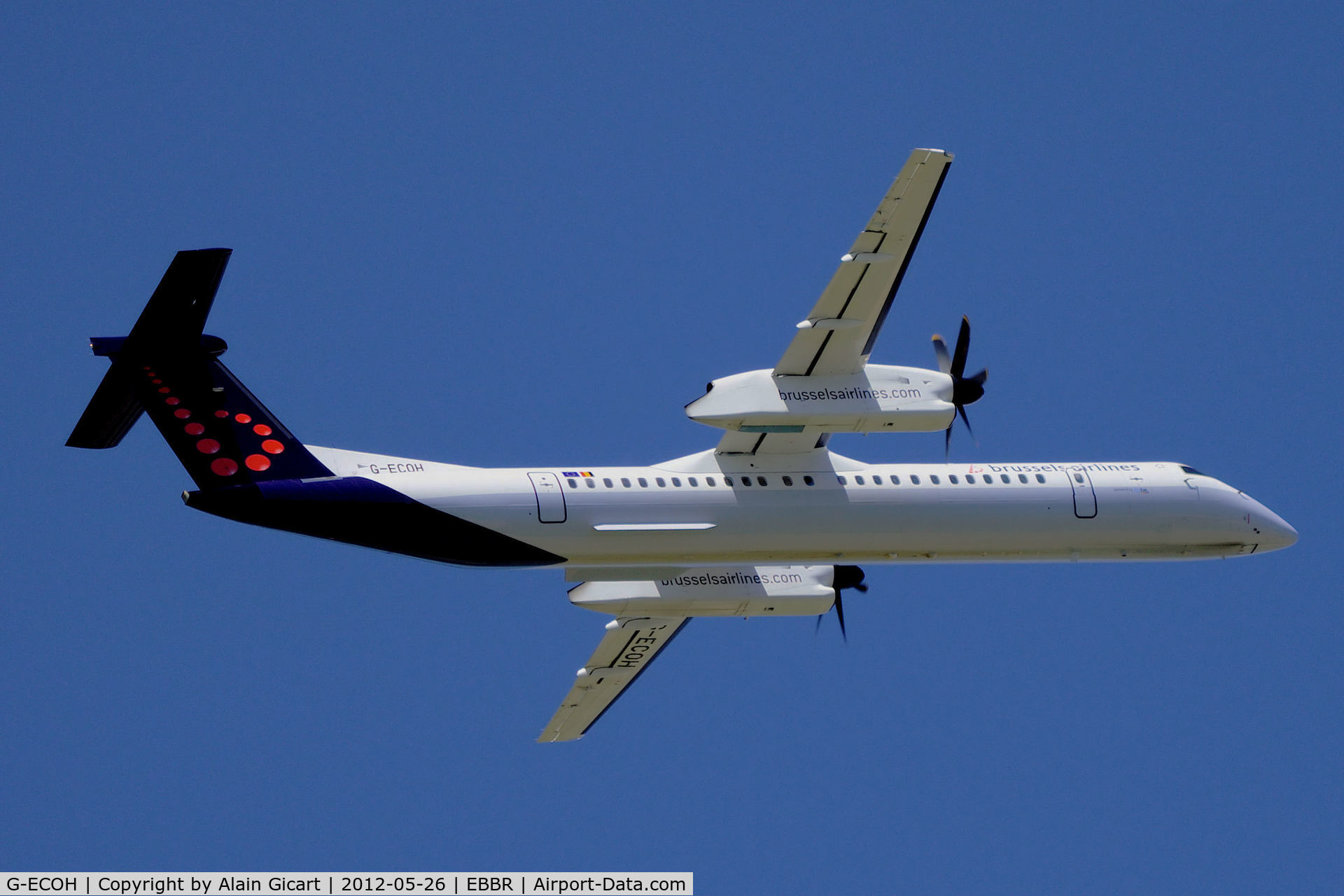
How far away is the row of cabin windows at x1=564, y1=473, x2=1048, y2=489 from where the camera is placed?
2878 centimetres

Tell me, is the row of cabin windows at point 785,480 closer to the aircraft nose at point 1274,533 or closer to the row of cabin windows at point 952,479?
the row of cabin windows at point 952,479

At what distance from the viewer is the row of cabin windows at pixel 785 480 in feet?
94.4

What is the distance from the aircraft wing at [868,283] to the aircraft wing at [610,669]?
6.41 m

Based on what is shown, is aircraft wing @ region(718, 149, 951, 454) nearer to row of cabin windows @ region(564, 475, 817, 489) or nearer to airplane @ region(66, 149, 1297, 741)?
airplane @ region(66, 149, 1297, 741)

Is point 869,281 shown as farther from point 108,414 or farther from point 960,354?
point 108,414

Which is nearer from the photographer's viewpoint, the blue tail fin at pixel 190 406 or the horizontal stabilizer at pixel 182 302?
the horizontal stabilizer at pixel 182 302

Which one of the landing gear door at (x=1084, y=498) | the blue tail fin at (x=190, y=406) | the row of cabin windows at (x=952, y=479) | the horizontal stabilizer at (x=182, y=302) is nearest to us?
the horizontal stabilizer at (x=182, y=302)

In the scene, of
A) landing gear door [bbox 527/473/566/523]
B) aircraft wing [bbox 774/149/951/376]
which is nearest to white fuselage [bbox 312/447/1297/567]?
landing gear door [bbox 527/473/566/523]

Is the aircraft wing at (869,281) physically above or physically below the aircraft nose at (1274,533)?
above

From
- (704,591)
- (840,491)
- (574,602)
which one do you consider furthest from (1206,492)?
(574,602)

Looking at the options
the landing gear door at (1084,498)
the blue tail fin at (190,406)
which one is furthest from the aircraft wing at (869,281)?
the blue tail fin at (190,406)

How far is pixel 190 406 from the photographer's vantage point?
2697 centimetres

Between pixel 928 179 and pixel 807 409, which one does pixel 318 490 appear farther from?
pixel 928 179

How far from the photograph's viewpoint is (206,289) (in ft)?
84.4
